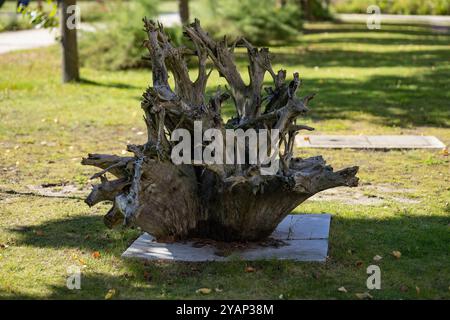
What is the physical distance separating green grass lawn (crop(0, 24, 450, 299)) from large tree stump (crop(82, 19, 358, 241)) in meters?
0.52

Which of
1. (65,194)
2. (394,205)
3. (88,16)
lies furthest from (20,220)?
(88,16)

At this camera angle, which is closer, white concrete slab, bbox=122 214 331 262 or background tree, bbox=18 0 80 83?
white concrete slab, bbox=122 214 331 262

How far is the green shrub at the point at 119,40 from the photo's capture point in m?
20.0

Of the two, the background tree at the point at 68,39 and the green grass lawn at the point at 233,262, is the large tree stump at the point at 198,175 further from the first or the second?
the background tree at the point at 68,39

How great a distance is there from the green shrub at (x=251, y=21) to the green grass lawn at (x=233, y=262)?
3765 millimetres

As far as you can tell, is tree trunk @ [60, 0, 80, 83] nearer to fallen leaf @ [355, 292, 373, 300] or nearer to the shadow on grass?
the shadow on grass

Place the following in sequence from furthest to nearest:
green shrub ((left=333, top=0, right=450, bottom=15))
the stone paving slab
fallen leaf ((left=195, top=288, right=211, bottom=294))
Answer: green shrub ((left=333, top=0, right=450, bottom=15))
the stone paving slab
fallen leaf ((left=195, top=288, right=211, bottom=294))

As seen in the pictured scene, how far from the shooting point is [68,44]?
1786 centimetres

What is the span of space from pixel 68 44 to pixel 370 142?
8283 mm

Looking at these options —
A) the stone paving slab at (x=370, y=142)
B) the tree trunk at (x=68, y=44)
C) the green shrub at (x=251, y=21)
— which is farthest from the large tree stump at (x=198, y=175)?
the green shrub at (x=251, y=21)

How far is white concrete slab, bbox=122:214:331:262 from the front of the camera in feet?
23.0

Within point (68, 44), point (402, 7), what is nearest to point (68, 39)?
point (68, 44)

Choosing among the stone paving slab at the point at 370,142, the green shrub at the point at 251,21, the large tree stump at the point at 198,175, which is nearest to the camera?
the large tree stump at the point at 198,175

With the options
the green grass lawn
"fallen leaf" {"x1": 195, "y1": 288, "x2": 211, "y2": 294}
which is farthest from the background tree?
"fallen leaf" {"x1": 195, "y1": 288, "x2": 211, "y2": 294}
